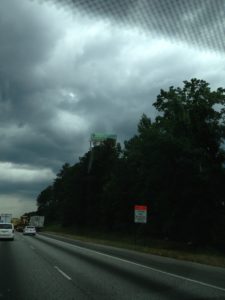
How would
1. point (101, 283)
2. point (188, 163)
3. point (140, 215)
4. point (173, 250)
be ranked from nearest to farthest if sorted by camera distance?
point (101, 283) → point (173, 250) → point (140, 215) → point (188, 163)

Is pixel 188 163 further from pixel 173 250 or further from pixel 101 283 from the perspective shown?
pixel 101 283

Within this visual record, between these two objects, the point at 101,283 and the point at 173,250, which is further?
the point at 173,250

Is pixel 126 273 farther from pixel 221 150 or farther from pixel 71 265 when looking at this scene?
pixel 221 150

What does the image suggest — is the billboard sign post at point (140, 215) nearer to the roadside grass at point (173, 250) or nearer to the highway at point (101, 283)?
the roadside grass at point (173, 250)

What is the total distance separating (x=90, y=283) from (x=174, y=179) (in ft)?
127

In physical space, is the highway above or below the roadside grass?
below

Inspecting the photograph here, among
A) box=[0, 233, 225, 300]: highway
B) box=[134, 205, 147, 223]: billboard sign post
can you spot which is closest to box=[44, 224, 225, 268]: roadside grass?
box=[134, 205, 147, 223]: billboard sign post

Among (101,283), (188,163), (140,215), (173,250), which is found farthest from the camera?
(188,163)

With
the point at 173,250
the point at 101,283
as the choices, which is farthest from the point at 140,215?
the point at 101,283

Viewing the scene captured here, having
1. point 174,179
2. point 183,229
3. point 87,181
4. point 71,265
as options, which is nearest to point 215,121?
point 174,179

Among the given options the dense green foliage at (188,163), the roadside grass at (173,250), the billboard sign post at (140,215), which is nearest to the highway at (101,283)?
the roadside grass at (173,250)

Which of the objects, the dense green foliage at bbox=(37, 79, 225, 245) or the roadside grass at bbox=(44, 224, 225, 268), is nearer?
the roadside grass at bbox=(44, 224, 225, 268)

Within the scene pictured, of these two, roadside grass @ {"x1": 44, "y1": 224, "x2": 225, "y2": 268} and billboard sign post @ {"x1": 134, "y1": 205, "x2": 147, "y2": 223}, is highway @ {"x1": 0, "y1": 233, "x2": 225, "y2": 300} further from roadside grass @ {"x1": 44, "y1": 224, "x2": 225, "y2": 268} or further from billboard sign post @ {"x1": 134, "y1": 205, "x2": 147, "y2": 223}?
billboard sign post @ {"x1": 134, "y1": 205, "x2": 147, "y2": 223}

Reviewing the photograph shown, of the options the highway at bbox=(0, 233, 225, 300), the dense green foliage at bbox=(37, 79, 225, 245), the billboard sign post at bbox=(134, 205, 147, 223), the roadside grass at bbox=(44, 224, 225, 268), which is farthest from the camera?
the dense green foliage at bbox=(37, 79, 225, 245)
